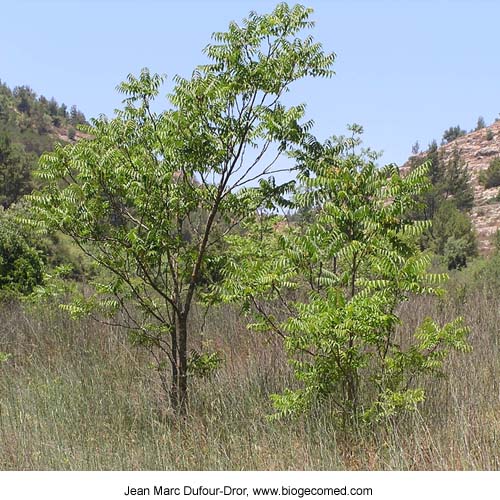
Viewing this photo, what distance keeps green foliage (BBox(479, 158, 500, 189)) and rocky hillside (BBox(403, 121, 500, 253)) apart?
20.5 inches

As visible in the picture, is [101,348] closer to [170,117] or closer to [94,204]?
[94,204]

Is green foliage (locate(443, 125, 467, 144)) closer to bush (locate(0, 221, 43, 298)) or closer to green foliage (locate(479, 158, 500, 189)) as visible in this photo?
green foliage (locate(479, 158, 500, 189))

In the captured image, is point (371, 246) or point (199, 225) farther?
point (199, 225)

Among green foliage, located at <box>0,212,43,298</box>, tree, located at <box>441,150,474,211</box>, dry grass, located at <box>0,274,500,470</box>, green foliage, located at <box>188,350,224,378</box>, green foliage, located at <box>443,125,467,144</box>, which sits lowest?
dry grass, located at <box>0,274,500,470</box>

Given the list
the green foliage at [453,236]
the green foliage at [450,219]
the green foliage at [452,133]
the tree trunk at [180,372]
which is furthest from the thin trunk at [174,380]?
the green foliage at [452,133]

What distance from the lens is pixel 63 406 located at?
219 inches

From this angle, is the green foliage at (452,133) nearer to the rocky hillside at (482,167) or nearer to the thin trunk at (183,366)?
the rocky hillside at (482,167)

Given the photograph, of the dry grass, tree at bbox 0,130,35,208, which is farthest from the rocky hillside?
the dry grass

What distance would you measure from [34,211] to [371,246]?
2.83m

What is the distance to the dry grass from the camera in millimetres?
4254

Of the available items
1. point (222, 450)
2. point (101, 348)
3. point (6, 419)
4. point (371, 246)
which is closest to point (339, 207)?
point (371, 246)

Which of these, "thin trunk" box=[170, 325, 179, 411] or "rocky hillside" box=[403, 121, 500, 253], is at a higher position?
"rocky hillside" box=[403, 121, 500, 253]
